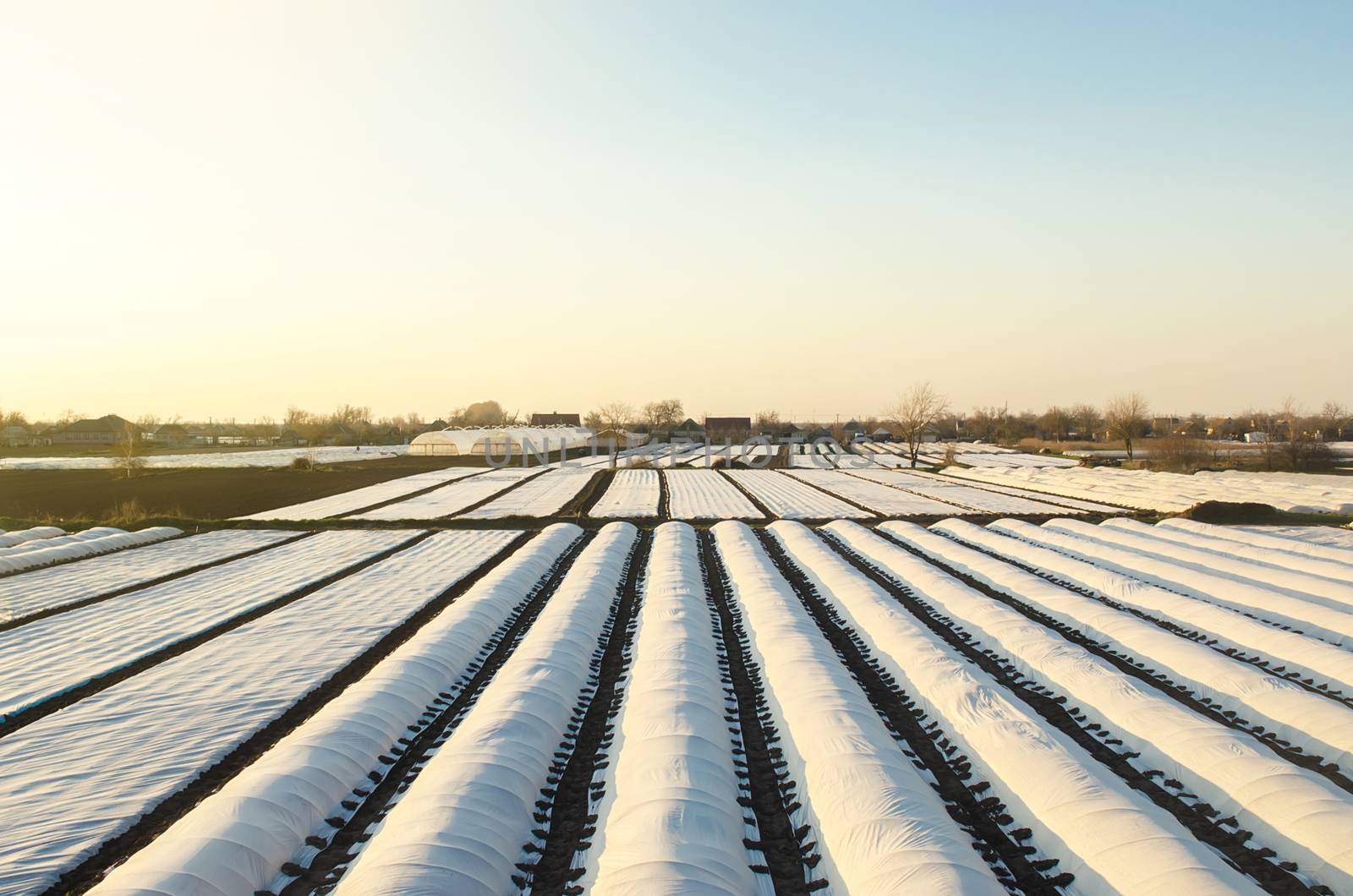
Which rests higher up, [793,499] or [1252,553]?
[793,499]

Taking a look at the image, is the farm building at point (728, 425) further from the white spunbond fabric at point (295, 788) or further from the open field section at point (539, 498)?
the white spunbond fabric at point (295, 788)

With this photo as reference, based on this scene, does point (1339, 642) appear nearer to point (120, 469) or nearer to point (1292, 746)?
point (1292, 746)

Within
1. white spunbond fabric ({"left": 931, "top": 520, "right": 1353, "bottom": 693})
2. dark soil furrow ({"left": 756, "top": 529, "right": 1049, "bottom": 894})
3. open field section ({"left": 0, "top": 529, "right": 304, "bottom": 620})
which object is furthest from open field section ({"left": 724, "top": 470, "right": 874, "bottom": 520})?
open field section ({"left": 0, "top": 529, "right": 304, "bottom": 620})

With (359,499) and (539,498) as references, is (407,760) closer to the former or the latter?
(539,498)

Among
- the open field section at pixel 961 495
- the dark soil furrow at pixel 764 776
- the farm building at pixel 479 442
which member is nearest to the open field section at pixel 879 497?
the open field section at pixel 961 495

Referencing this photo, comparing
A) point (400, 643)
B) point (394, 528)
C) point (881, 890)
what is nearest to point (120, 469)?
point (394, 528)

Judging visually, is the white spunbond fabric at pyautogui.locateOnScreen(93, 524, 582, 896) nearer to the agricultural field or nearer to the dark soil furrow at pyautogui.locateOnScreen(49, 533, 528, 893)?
the agricultural field

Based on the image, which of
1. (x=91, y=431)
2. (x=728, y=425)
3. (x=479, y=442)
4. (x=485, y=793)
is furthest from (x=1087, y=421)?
(x=91, y=431)
